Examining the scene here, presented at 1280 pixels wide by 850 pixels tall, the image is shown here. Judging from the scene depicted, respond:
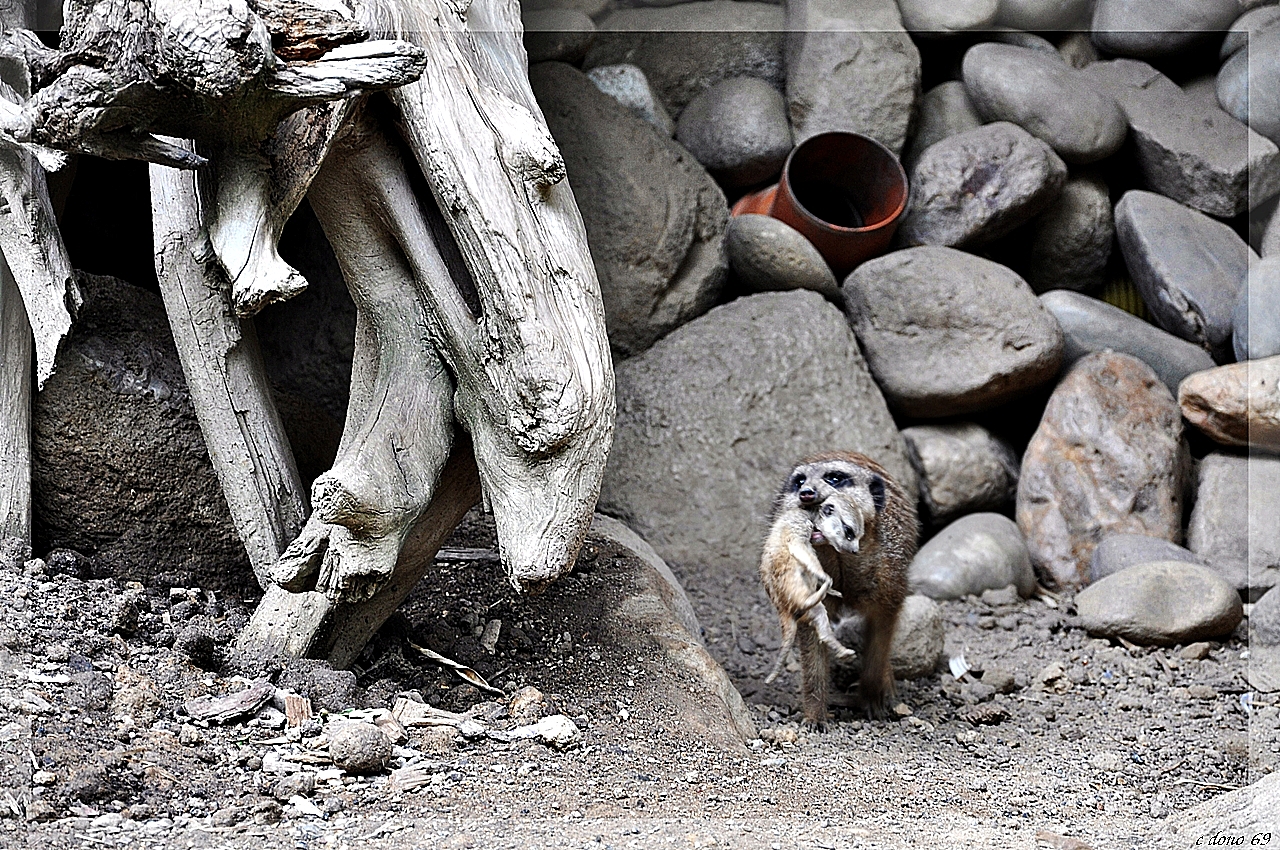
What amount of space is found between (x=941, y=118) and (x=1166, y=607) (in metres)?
3.08

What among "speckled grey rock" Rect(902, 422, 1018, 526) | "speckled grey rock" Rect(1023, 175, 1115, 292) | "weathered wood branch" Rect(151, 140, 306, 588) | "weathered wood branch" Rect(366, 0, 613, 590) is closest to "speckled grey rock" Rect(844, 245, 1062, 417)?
"speckled grey rock" Rect(902, 422, 1018, 526)

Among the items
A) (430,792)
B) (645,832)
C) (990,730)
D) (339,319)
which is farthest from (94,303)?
(990,730)

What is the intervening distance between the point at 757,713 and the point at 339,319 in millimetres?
2424

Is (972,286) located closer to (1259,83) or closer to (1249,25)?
(1259,83)

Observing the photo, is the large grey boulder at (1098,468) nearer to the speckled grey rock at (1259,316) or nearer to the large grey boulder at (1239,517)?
the large grey boulder at (1239,517)

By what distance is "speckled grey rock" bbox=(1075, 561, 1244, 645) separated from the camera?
16.0 ft

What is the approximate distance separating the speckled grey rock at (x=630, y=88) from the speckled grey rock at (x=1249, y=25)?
3132 millimetres

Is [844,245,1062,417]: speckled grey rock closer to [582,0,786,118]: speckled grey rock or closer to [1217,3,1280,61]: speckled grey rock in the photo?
[582,0,786,118]: speckled grey rock

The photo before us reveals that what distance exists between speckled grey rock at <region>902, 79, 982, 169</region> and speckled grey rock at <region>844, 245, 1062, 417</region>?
2.95 ft

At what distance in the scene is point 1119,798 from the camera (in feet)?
11.2

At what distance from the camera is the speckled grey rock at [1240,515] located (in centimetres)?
546

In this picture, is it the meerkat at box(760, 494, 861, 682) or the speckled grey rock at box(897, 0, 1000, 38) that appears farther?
the speckled grey rock at box(897, 0, 1000, 38)

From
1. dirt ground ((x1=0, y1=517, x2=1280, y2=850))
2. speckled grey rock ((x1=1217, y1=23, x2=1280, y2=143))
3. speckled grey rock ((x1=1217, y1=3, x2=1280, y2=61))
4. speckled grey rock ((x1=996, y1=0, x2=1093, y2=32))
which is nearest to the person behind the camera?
dirt ground ((x1=0, y1=517, x2=1280, y2=850))

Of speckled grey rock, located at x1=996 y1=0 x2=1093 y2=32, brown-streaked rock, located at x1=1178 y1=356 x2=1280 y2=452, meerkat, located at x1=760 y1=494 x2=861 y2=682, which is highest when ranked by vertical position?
speckled grey rock, located at x1=996 y1=0 x2=1093 y2=32
